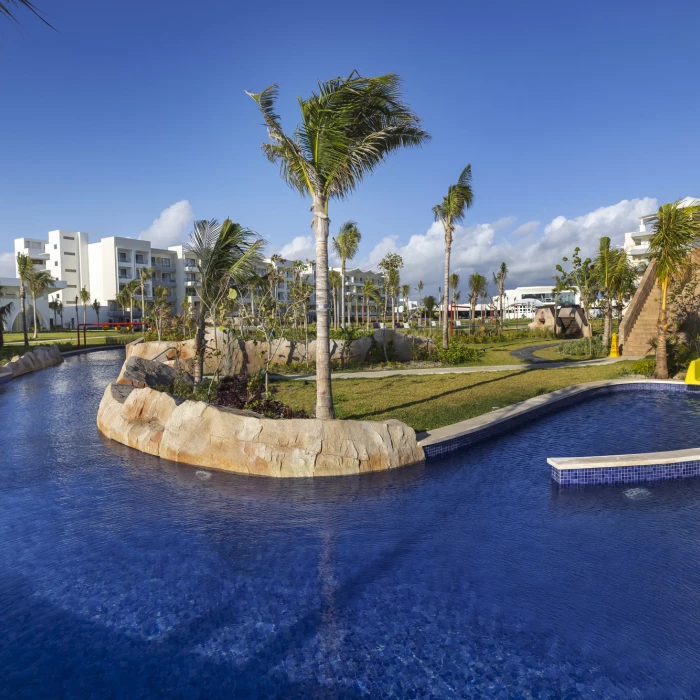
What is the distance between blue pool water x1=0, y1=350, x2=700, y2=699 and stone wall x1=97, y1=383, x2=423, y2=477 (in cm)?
32

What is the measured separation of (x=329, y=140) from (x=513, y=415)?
7.25m

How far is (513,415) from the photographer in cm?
1223

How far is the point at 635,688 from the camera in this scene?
4.09 metres

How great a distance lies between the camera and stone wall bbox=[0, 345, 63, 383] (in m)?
23.7

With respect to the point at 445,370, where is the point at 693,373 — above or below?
above

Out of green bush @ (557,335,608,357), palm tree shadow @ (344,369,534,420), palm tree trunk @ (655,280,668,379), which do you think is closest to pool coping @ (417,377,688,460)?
palm tree trunk @ (655,280,668,379)

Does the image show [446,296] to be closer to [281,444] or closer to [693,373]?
[693,373]

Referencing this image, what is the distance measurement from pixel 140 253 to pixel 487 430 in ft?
274

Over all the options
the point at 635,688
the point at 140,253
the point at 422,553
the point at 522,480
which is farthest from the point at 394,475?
the point at 140,253

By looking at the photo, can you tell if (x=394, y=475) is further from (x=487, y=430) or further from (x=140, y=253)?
(x=140, y=253)

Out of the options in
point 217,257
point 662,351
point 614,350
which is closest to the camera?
point 217,257

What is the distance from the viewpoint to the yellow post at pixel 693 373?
17.0 metres

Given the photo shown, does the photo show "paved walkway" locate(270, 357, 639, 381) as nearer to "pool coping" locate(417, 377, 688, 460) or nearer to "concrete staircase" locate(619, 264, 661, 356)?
"concrete staircase" locate(619, 264, 661, 356)

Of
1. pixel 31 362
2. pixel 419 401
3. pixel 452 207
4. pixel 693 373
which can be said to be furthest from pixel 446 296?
pixel 31 362
